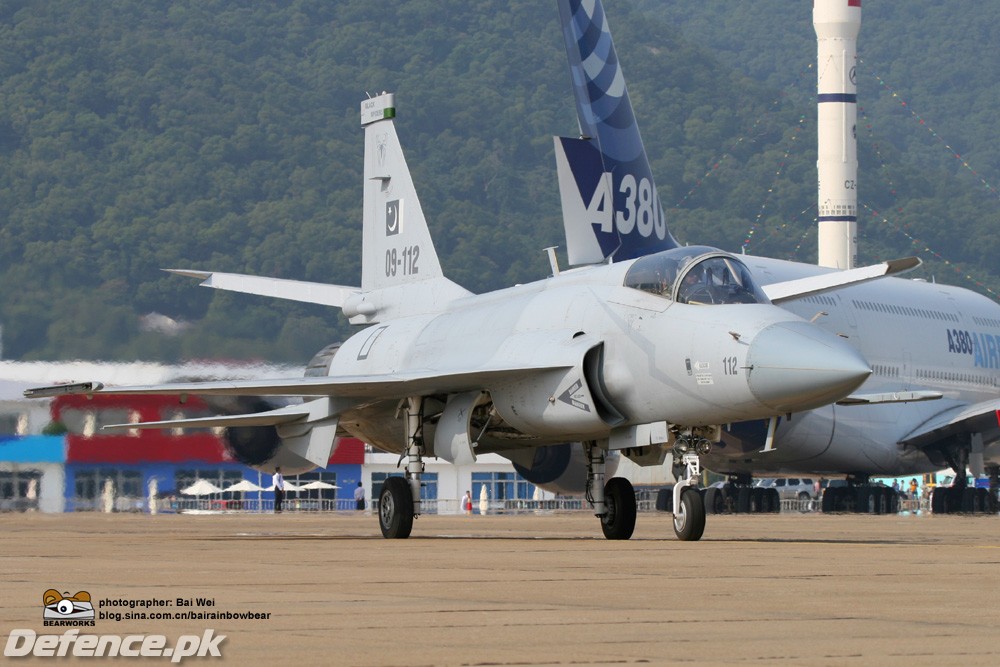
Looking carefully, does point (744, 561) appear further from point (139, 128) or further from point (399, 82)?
point (399, 82)

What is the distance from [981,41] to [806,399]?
172 m

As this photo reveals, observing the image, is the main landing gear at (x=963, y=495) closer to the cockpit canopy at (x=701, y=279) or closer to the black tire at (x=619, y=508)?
the black tire at (x=619, y=508)

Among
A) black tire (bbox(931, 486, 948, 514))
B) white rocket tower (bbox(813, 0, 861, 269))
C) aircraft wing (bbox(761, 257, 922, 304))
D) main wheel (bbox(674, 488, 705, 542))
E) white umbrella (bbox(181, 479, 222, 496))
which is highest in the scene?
white rocket tower (bbox(813, 0, 861, 269))

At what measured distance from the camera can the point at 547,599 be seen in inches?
348

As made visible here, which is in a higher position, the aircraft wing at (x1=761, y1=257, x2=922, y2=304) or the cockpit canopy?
the aircraft wing at (x1=761, y1=257, x2=922, y2=304)

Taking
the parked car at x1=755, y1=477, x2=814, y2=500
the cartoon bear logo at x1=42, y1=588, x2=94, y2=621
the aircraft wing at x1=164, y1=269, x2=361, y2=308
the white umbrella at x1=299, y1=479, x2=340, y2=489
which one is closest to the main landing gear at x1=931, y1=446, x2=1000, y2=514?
the aircraft wing at x1=164, y1=269, x2=361, y2=308

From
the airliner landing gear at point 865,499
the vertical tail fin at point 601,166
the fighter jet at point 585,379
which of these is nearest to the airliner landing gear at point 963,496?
the airliner landing gear at point 865,499

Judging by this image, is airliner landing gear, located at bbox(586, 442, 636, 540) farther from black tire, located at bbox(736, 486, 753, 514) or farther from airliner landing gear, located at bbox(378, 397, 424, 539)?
black tire, located at bbox(736, 486, 753, 514)

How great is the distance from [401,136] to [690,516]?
115m

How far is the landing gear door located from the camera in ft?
56.1

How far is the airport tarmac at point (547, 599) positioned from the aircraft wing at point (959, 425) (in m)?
16.3

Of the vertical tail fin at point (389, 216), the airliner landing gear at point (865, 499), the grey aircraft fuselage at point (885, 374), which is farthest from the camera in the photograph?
the airliner landing gear at point (865, 499)

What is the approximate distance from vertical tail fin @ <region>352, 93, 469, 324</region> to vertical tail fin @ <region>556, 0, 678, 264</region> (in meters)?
6.41

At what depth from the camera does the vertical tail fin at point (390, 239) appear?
2189cm
